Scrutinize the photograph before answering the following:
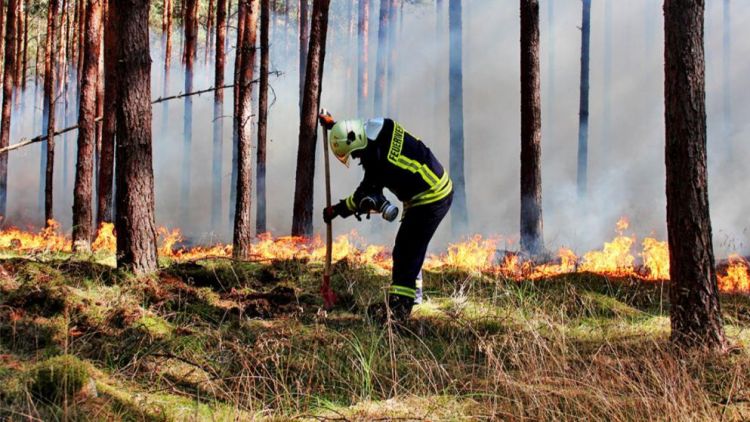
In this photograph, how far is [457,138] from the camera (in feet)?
67.6

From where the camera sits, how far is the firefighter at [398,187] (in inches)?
273

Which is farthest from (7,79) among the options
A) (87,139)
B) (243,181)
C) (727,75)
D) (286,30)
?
(727,75)

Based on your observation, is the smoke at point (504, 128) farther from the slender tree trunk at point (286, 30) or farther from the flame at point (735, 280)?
the flame at point (735, 280)

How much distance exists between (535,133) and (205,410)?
865cm

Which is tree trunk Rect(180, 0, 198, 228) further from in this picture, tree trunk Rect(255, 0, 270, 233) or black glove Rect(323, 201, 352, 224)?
black glove Rect(323, 201, 352, 224)

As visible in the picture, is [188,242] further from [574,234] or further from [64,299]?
[64,299]

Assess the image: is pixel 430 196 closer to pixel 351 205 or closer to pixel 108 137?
pixel 351 205

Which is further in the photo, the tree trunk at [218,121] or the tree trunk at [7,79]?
the tree trunk at [7,79]

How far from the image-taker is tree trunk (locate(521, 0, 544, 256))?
11805 millimetres

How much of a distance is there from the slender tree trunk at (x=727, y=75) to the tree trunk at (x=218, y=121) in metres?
16.6

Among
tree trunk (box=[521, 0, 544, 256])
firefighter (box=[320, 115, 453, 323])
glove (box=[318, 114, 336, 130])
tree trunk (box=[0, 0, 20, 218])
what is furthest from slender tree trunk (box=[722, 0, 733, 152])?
tree trunk (box=[0, 0, 20, 218])

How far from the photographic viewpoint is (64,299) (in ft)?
21.8

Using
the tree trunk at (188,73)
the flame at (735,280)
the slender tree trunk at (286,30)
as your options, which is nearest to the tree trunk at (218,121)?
the tree trunk at (188,73)

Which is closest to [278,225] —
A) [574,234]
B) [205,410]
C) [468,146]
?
[468,146]
